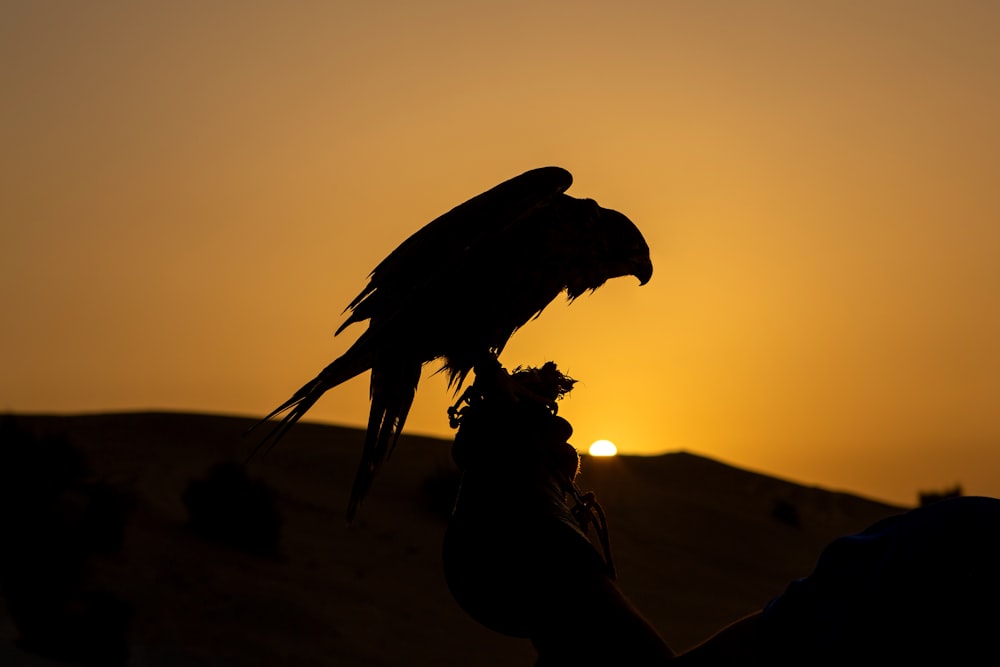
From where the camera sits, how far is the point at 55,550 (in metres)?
15.1

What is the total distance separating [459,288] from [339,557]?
62.1 feet

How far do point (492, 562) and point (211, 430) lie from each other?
114 feet

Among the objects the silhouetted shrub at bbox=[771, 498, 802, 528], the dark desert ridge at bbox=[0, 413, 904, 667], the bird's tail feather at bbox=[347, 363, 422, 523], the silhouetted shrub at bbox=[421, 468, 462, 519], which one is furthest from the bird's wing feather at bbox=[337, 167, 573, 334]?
the silhouetted shrub at bbox=[771, 498, 802, 528]

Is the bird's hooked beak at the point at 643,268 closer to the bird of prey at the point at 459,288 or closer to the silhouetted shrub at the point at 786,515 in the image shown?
the bird of prey at the point at 459,288

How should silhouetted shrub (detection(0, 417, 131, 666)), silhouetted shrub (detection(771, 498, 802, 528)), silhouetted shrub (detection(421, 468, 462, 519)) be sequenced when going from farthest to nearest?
1. silhouetted shrub (detection(771, 498, 802, 528))
2. silhouetted shrub (detection(421, 468, 462, 519))
3. silhouetted shrub (detection(0, 417, 131, 666))

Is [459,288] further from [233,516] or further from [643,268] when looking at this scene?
[233,516]

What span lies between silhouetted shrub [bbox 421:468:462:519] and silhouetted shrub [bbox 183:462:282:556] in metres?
6.64

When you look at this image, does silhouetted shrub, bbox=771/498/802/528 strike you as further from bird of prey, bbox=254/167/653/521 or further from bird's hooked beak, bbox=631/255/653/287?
bird of prey, bbox=254/167/653/521

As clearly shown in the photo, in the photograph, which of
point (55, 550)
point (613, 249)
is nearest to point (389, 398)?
point (613, 249)

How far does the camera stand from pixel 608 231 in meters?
4.16

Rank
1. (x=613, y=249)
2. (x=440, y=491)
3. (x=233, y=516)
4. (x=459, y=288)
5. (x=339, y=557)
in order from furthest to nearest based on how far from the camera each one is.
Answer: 1. (x=440, y=491)
2. (x=339, y=557)
3. (x=233, y=516)
4. (x=613, y=249)
5. (x=459, y=288)

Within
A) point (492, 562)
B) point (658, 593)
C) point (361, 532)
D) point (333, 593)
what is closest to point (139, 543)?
point (333, 593)

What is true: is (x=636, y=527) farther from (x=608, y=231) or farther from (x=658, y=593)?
(x=608, y=231)

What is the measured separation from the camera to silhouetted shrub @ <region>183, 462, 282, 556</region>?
20172mm
